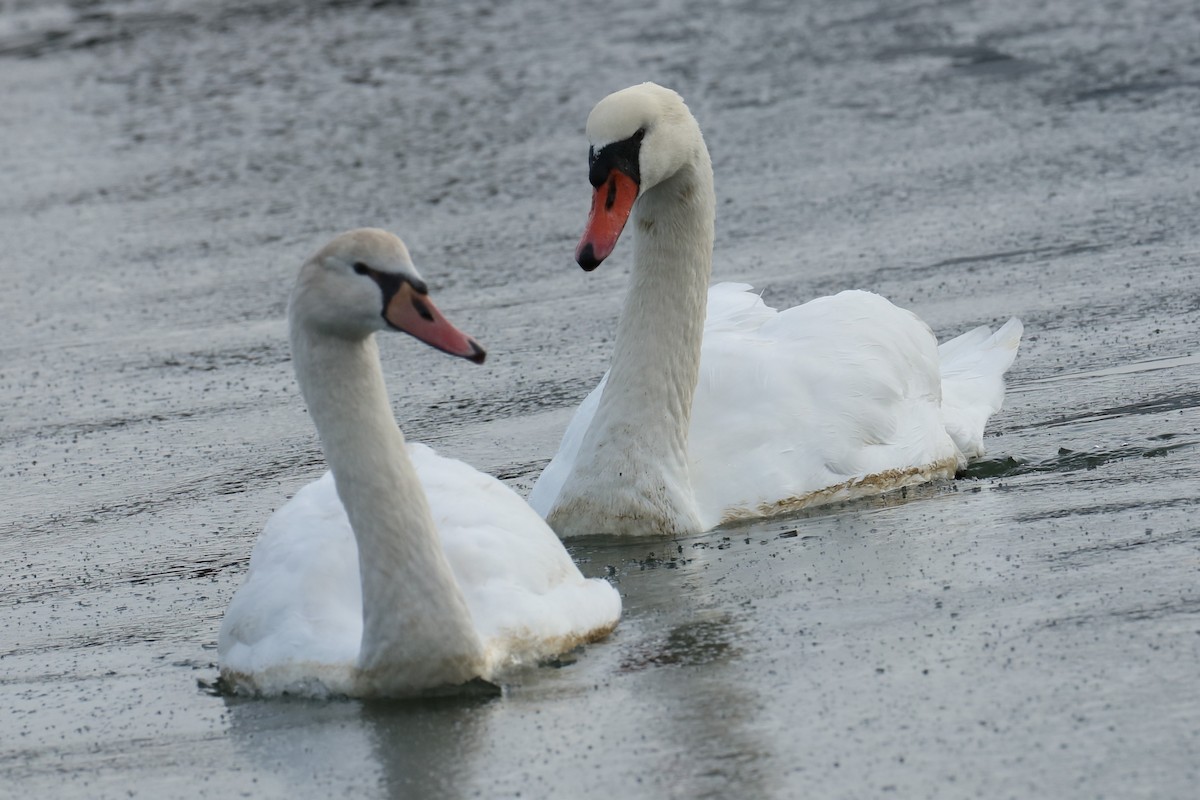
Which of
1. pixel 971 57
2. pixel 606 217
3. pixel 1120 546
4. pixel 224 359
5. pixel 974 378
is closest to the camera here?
pixel 1120 546

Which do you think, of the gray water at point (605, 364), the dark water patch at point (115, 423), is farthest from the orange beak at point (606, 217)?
the dark water patch at point (115, 423)

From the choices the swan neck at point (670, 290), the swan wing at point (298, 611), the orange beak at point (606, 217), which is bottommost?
the swan wing at point (298, 611)

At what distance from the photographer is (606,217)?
690cm

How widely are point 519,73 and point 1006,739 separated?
13.3 meters

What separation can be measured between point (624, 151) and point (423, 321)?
1.93 metres

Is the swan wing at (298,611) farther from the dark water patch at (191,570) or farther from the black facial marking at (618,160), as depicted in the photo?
the black facial marking at (618,160)

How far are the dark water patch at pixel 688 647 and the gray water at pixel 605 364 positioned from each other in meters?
0.02

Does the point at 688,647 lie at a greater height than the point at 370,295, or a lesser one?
lesser

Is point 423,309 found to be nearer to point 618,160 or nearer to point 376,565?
point 376,565

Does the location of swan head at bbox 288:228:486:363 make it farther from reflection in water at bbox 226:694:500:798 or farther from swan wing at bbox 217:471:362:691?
reflection in water at bbox 226:694:500:798

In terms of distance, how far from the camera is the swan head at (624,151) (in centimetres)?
692

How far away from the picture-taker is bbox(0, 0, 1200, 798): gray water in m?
5.11

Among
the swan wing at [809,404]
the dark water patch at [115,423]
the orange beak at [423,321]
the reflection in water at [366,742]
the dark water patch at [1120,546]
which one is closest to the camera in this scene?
the reflection in water at [366,742]

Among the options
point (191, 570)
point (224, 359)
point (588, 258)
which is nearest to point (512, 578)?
point (588, 258)
